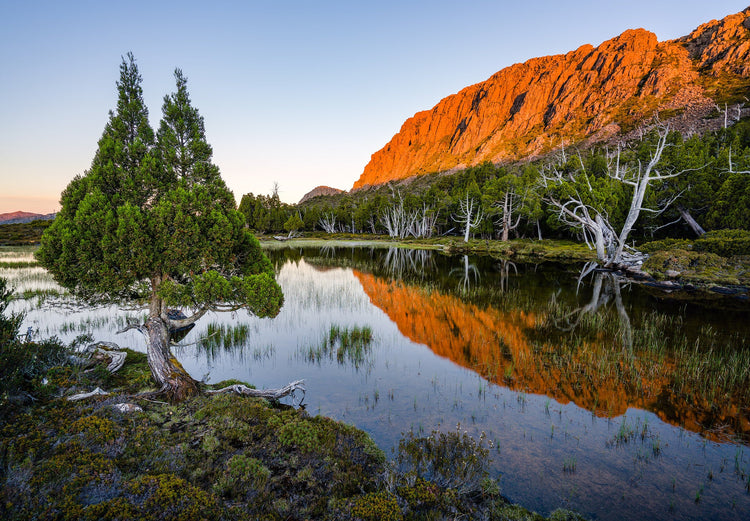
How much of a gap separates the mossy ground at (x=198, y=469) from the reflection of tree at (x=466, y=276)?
66.4ft

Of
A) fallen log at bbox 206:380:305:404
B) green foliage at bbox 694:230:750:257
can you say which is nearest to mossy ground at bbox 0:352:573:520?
fallen log at bbox 206:380:305:404

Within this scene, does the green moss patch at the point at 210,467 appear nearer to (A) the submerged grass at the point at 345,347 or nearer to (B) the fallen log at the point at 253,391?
(B) the fallen log at the point at 253,391

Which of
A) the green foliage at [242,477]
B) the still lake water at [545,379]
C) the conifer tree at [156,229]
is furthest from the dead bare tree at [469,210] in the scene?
the green foliage at [242,477]

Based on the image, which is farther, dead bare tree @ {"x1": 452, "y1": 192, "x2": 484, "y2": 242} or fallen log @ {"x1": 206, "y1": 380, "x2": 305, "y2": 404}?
dead bare tree @ {"x1": 452, "y1": 192, "x2": 484, "y2": 242}

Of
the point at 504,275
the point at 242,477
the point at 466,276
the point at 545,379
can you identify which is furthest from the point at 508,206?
the point at 242,477

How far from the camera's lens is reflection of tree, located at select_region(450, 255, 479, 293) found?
26.7m

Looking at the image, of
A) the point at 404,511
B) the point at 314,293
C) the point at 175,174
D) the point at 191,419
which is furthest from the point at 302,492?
the point at 314,293

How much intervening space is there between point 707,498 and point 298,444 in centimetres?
746

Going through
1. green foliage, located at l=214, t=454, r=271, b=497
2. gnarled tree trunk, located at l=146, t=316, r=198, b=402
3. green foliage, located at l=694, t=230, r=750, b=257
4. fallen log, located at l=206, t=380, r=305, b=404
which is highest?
green foliage, located at l=694, t=230, r=750, b=257

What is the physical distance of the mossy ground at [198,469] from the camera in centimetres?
416

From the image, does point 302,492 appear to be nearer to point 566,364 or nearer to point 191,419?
point 191,419

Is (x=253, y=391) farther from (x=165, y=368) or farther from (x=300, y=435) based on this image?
(x=300, y=435)

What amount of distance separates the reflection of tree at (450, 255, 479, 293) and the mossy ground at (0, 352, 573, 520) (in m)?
20.2

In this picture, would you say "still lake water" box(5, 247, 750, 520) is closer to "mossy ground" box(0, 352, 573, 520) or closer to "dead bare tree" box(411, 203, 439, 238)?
"mossy ground" box(0, 352, 573, 520)
